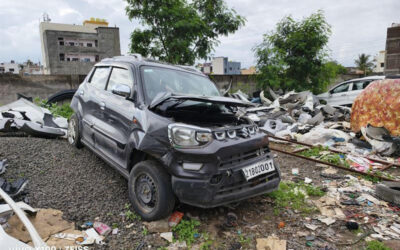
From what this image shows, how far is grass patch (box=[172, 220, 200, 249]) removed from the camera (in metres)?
2.80

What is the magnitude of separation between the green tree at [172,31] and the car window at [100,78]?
14.5ft

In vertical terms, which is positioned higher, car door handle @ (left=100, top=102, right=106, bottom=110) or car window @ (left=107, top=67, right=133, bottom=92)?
car window @ (left=107, top=67, right=133, bottom=92)

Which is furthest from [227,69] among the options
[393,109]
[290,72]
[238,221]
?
[238,221]

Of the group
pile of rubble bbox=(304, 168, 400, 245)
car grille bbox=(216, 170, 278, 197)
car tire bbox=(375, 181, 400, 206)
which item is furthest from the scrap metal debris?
car tire bbox=(375, 181, 400, 206)

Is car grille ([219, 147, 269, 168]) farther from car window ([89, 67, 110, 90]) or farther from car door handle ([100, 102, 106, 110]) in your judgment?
car window ([89, 67, 110, 90])

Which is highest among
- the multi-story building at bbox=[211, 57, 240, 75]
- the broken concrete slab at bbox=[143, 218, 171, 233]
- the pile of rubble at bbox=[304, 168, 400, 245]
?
the multi-story building at bbox=[211, 57, 240, 75]

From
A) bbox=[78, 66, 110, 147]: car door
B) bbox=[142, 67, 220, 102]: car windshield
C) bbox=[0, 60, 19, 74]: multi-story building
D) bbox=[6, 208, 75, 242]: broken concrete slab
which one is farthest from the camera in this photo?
bbox=[0, 60, 19, 74]: multi-story building

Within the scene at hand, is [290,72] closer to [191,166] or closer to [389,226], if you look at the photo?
[389,226]

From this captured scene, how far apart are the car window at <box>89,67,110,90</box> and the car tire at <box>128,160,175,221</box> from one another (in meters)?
1.95

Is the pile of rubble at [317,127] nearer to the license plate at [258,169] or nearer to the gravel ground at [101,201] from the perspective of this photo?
the gravel ground at [101,201]

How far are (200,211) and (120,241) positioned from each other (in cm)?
104

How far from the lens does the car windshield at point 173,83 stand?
3.58 metres

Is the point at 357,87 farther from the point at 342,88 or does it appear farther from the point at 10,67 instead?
the point at 10,67

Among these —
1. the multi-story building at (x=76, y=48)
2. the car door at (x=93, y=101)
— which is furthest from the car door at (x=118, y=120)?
the multi-story building at (x=76, y=48)
